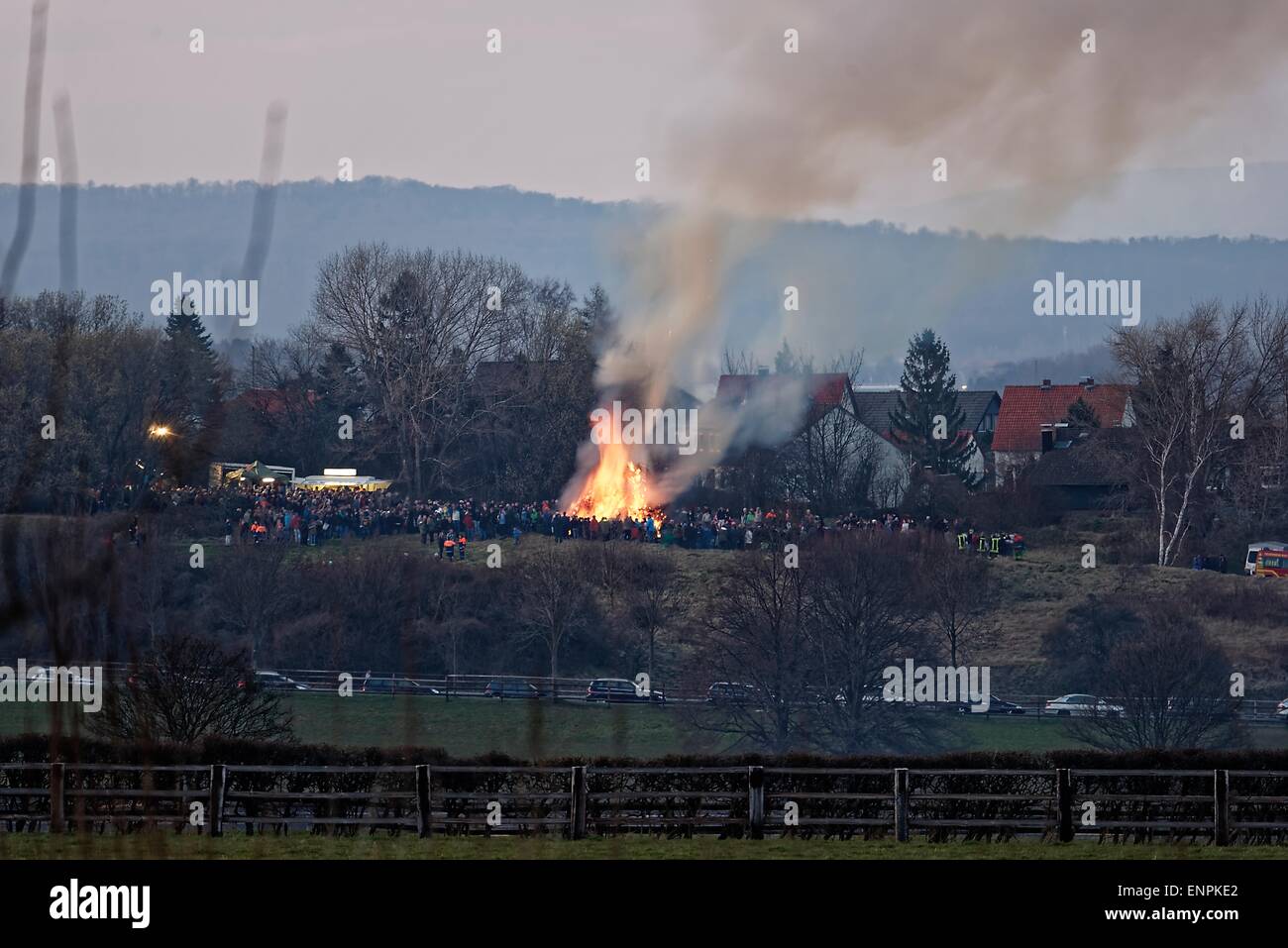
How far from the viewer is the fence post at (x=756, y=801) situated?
22266 mm

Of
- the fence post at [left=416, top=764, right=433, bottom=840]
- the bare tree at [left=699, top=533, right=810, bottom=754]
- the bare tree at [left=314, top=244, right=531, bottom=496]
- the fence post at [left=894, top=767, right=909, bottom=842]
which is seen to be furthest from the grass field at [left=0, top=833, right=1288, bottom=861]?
the bare tree at [left=314, top=244, right=531, bottom=496]

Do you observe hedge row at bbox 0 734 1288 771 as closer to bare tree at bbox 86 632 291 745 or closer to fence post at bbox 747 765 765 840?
fence post at bbox 747 765 765 840

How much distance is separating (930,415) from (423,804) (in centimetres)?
8637

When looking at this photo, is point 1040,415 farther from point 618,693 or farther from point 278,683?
point 278,683

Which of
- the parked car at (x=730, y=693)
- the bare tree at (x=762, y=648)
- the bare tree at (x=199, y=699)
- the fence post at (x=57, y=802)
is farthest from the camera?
the parked car at (x=730, y=693)

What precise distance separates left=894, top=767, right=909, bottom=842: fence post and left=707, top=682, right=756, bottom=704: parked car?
29.8m

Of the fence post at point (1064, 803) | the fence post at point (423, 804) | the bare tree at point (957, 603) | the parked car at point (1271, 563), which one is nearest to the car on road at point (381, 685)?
the bare tree at point (957, 603)

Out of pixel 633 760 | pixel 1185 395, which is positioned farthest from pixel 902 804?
pixel 1185 395

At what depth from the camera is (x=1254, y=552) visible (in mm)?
72438

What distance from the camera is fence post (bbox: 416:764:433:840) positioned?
2184 centimetres

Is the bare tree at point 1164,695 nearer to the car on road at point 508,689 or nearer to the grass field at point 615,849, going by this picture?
the car on road at point 508,689

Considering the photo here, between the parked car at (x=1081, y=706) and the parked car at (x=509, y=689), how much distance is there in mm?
17111

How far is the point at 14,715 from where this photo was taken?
4888 cm

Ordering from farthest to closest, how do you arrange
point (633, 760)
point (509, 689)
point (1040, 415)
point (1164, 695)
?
point (1040, 415) < point (509, 689) < point (1164, 695) < point (633, 760)
